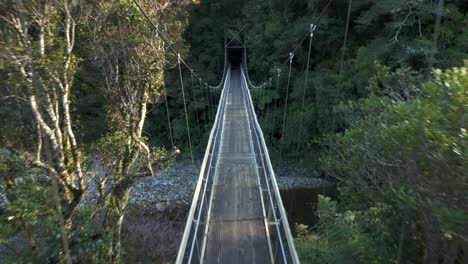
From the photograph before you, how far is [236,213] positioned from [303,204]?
26.0 feet

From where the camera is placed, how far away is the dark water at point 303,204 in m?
10.4

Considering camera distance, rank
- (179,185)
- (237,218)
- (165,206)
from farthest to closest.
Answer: (179,185)
(165,206)
(237,218)

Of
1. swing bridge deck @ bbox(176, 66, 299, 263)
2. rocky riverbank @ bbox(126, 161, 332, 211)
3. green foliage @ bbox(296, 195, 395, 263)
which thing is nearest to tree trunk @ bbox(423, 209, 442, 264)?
green foliage @ bbox(296, 195, 395, 263)

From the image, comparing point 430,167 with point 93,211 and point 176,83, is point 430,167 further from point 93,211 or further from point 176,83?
point 176,83

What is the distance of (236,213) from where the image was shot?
3.97m

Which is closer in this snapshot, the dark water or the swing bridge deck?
the swing bridge deck

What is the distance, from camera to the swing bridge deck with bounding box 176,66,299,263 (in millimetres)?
2576

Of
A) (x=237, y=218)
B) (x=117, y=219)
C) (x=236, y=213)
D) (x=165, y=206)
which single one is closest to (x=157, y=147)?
(x=117, y=219)

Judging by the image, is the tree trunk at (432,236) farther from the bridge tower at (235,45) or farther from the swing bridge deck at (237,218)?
the bridge tower at (235,45)

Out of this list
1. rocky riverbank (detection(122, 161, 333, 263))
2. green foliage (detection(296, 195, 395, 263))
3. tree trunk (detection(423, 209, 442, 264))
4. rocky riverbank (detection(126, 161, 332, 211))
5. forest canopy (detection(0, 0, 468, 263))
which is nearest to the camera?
forest canopy (detection(0, 0, 468, 263))

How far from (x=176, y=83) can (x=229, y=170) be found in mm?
11451

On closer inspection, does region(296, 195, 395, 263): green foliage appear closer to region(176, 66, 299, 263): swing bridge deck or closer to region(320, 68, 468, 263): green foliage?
region(320, 68, 468, 263): green foliage

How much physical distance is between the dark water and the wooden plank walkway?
4445 mm

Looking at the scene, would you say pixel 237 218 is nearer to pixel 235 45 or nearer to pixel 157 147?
pixel 157 147
